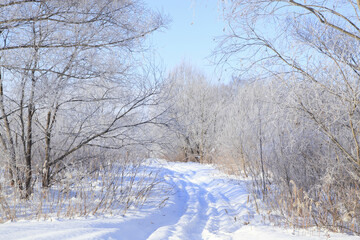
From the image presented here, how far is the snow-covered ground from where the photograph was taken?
352cm

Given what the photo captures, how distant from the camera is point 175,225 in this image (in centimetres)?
507

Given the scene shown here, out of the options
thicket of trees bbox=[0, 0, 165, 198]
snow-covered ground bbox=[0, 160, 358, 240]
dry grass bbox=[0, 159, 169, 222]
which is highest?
thicket of trees bbox=[0, 0, 165, 198]

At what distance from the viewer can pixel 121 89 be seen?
649cm

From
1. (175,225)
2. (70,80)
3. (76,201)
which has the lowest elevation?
(175,225)

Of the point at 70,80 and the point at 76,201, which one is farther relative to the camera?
the point at 70,80

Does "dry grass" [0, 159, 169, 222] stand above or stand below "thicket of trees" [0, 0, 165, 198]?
below

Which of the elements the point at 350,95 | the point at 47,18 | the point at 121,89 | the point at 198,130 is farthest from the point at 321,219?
the point at 198,130

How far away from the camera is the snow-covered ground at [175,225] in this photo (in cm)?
352

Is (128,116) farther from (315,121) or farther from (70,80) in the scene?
(315,121)

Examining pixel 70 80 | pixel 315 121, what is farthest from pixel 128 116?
pixel 315 121

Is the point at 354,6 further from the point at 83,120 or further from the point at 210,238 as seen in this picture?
the point at 83,120

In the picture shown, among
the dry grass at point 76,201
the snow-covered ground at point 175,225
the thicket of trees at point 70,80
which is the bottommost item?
the snow-covered ground at point 175,225

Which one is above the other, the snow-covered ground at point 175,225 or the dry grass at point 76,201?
the dry grass at point 76,201

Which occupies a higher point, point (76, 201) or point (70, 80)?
point (70, 80)
